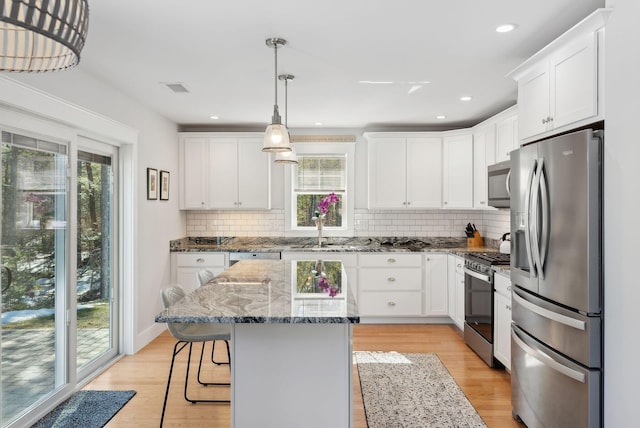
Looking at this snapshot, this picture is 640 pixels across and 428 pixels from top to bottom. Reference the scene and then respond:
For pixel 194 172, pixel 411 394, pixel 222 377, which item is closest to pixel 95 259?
pixel 222 377

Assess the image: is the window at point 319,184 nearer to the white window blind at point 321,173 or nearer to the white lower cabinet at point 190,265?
the white window blind at point 321,173

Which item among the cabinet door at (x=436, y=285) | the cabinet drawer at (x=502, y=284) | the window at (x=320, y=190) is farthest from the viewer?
the window at (x=320, y=190)

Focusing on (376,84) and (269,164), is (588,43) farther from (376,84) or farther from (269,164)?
(269,164)

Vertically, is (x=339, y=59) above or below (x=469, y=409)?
above

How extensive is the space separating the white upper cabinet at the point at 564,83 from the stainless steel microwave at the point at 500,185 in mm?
971

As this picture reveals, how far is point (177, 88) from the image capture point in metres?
3.84

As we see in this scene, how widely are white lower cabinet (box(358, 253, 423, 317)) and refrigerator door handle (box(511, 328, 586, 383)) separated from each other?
7.60 feet

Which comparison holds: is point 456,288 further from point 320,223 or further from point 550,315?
point 550,315

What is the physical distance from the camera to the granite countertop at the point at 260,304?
1855 mm

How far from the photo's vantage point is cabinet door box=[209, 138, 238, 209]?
552 cm

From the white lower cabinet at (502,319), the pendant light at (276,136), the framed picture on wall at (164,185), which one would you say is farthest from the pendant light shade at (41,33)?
the framed picture on wall at (164,185)

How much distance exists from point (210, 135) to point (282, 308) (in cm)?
401

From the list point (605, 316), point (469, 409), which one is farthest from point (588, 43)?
point (469, 409)

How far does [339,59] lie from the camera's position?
3.10 meters
